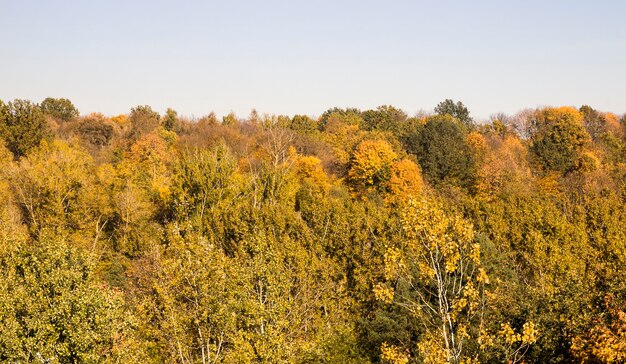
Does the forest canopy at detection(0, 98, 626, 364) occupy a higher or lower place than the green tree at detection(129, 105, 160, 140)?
lower

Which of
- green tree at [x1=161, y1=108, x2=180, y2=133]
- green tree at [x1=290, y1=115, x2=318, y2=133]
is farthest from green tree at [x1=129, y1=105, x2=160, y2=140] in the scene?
green tree at [x1=290, y1=115, x2=318, y2=133]

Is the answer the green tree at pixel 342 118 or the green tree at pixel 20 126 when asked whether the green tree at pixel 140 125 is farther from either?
the green tree at pixel 342 118

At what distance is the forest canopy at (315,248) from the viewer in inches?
767

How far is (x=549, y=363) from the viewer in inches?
895

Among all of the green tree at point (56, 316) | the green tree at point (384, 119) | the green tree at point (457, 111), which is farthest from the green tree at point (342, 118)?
the green tree at point (56, 316)

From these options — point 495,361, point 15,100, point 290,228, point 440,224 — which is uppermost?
point 15,100

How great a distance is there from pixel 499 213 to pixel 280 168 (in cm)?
2111

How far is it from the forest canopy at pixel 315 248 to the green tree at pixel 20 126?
0.85 ft

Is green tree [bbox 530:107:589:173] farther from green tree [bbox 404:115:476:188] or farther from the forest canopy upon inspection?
green tree [bbox 404:115:476:188]

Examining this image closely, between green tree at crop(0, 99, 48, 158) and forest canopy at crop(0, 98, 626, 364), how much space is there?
0.26 metres

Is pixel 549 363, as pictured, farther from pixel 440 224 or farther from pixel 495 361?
pixel 440 224

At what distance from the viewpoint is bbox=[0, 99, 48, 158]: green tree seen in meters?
75.1

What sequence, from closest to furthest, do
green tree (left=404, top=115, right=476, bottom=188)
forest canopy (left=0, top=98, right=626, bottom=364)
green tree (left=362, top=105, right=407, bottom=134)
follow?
forest canopy (left=0, top=98, right=626, bottom=364) < green tree (left=404, top=115, right=476, bottom=188) < green tree (left=362, top=105, right=407, bottom=134)

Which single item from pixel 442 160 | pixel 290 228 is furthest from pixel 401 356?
pixel 442 160
